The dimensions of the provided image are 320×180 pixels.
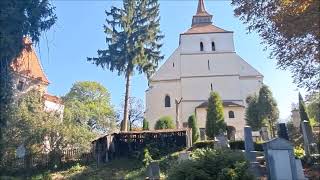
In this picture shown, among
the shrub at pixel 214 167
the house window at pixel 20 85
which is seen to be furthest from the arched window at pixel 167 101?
the shrub at pixel 214 167

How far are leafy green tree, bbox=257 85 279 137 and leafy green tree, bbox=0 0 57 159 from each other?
19.3m

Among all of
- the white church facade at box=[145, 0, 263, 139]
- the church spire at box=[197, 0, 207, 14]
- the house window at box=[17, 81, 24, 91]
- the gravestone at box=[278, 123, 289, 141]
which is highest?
the church spire at box=[197, 0, 207, 14]

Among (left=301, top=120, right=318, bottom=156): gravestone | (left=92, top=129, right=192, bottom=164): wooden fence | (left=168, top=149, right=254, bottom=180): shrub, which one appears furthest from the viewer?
(left=92, top=129, right=192, bottom=164): wooden fence

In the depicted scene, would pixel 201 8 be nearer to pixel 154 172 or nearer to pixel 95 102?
pixel 95 102

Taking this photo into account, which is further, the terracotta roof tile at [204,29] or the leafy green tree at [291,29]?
the terracotta roof tile at [204,29]

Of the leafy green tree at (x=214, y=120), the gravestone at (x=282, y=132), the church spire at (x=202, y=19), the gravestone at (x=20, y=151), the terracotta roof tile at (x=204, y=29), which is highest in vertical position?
the church spire at (x=202, y=19)

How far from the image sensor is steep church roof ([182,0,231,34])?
42.4m

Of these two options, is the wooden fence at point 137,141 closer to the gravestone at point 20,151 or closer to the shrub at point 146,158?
the shrub at point 146,158

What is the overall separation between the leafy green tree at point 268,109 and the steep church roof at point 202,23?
503 inches

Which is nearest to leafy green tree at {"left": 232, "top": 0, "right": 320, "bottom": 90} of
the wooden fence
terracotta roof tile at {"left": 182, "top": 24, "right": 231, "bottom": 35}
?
the wooden fence

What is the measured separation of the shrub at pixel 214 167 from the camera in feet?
32.0

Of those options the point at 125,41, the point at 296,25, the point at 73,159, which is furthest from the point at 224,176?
the point at 125,41

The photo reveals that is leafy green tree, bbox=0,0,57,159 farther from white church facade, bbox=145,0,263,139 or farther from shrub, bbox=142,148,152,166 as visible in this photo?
white church facade, bbox=145,0,263,139

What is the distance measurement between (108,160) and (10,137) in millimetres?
5737
